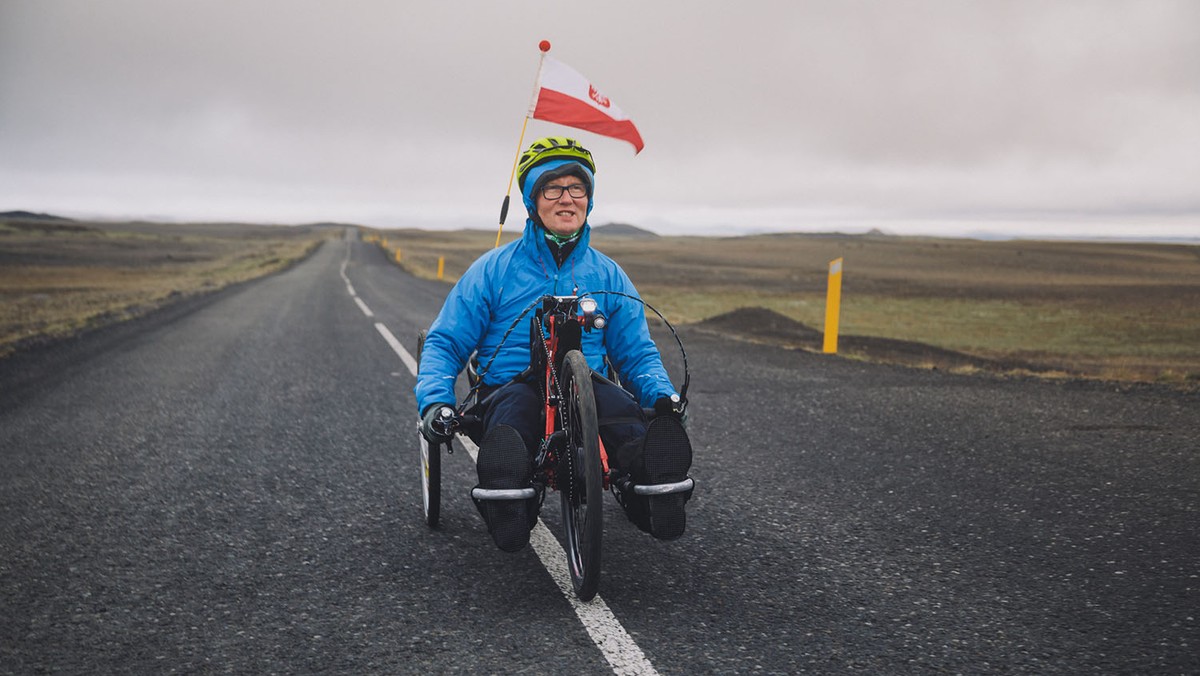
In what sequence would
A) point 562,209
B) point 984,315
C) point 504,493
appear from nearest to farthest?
point 504,493, point 562,209, point 984,315

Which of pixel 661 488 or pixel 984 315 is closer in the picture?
pixel 661 488

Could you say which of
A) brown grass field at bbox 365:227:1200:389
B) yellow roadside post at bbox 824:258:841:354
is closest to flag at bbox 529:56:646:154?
yellow roadside post at bbox 824:258:841:354

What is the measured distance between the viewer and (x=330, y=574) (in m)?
3.43

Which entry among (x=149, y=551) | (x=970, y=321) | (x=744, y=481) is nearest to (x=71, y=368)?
(x=149, y=551)

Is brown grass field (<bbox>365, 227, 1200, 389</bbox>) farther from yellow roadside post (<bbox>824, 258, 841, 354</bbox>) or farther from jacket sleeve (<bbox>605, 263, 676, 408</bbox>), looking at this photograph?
jacket sleeve (<bbox>605, 263, 676, 408</bbox>)

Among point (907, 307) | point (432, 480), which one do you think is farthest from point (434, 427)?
point (907, 307)

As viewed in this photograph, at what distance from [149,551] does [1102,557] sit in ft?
14.5

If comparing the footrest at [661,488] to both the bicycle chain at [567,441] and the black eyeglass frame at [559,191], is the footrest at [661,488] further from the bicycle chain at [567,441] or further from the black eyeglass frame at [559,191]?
the black eyeglass frame at [559,191]

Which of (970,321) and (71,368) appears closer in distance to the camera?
Answer: (71,368)

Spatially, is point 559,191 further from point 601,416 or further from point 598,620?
point 598,620

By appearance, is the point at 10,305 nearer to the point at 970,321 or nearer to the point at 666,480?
the point at 666,480

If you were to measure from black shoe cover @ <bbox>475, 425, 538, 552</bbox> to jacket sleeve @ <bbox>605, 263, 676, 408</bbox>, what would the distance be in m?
0.75

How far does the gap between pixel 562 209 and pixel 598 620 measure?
172 centimetres

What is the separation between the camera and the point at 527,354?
3.59m
